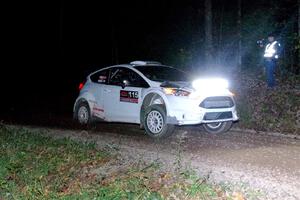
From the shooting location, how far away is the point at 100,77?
13055mm

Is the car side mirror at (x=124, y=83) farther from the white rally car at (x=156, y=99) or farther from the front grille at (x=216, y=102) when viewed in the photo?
the front grille at (x=216, y=102)

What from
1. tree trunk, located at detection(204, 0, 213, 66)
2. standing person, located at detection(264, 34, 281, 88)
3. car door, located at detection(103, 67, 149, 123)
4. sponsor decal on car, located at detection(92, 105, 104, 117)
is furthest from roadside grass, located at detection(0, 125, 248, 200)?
tree trunk, located at detection(204, 0, 213, 66)

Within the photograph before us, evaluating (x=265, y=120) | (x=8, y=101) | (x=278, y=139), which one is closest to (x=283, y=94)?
(x=265, y=120)

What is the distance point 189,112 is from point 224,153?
60.5 inches

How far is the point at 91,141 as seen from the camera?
10.4 metres

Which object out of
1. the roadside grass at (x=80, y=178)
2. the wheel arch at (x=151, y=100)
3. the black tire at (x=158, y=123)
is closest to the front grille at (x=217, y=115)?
the black tire at (x=158, y=123)

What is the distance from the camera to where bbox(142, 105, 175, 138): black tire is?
10.9 m

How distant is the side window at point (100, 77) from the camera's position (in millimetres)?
12867

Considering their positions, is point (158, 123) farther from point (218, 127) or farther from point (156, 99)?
point (218, 127)

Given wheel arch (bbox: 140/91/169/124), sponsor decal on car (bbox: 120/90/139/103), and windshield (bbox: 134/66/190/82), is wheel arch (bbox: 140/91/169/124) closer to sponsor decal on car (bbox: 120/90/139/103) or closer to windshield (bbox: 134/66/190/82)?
sponsor decal on car (bbox: 120/90/139/103)

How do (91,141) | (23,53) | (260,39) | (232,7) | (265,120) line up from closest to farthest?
(91,141)
(265,120)
(260,39)
(232,7)
(23,53)

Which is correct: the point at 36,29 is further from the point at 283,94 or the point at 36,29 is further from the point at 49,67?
the point at 283,94

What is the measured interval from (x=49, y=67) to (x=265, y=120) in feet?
77.8

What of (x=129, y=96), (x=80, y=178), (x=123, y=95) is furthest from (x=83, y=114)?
(x=80, y=178)
